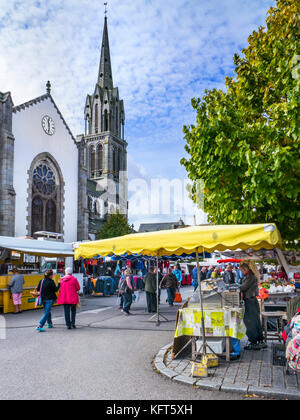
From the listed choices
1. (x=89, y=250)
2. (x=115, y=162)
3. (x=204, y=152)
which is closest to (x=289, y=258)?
(x=204, y=152)

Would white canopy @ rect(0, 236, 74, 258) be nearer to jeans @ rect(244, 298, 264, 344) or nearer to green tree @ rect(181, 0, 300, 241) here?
green tree @ rect(181, 0, 300, 241)

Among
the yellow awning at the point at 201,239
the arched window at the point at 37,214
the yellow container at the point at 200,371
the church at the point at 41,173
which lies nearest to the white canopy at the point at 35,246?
the church at the point at 41,173

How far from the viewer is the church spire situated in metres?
66.7

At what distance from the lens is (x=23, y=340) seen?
904 centimetres

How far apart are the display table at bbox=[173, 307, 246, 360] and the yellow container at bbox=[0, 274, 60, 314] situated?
29.4 feet

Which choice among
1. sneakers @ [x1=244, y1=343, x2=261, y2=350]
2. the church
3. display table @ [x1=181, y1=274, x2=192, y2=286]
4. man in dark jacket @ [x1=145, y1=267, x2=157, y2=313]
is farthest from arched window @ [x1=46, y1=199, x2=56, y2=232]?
sneakers @ [x1=244, y1=343, x2=261, y2=350]

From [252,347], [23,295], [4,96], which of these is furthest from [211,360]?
[4,96]

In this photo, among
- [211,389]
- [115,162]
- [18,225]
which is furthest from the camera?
[115,162]

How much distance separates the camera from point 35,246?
15656 millimetres

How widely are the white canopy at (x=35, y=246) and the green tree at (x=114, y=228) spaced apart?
88.5ft

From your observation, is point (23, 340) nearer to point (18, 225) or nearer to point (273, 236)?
point (273, 236)

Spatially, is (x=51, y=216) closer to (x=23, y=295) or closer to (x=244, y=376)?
(x=23, y=295)
